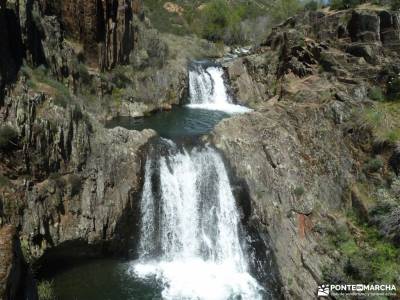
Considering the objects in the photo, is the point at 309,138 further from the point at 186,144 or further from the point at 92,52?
the point at 92,52

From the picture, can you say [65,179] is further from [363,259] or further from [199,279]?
[363,259]

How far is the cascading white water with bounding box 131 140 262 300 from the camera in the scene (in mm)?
17891

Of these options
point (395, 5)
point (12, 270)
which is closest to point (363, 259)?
point (12, 270)

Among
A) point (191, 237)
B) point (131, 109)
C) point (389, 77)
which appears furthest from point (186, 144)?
point (389, 77)

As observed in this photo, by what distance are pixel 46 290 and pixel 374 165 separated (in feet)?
55.7

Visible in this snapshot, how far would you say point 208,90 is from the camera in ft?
126

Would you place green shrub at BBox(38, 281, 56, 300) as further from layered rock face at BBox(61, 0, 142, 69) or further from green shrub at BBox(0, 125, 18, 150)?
layered rock face at BBox(61, 0, 142, 69)

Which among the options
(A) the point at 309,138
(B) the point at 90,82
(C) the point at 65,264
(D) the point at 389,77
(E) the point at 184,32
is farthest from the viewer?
(E) the point at 184,32

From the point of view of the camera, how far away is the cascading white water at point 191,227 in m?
17.9

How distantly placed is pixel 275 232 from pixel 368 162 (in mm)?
7126

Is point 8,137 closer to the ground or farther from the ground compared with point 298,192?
farther from the ground

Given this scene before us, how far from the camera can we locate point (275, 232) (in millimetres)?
18984

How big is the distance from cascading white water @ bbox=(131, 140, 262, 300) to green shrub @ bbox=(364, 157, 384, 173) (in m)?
7.85

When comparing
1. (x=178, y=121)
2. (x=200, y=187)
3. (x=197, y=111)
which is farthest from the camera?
(x=197, y=111)
